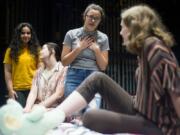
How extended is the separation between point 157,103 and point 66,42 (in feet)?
4.32

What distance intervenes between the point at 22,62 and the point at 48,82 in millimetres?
397

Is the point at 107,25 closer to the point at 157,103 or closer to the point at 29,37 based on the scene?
the point at 29,37

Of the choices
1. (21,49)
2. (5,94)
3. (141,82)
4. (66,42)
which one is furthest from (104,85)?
(5,94)

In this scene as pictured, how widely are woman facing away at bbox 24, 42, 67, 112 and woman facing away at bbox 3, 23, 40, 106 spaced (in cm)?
21

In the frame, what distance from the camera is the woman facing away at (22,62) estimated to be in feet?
11.8

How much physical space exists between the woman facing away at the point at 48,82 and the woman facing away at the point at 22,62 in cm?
21

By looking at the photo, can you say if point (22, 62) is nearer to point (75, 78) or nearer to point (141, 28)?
point (75, 78)

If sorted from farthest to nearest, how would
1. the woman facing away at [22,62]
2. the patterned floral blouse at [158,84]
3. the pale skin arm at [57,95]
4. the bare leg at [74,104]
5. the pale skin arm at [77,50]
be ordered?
the woman facing away at [22,62], the pale skin arm at [57,95], the pale skin arm at [77,50], the bare leg at [74,104], the patterned floral blouse at [158,84]

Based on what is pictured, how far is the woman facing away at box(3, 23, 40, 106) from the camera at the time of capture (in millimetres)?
3596

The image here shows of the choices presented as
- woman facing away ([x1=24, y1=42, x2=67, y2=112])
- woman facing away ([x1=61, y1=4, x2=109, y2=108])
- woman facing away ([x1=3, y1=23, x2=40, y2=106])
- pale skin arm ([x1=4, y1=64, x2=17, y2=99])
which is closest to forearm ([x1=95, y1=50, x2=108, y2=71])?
woman facing away ([x1=61, y1=4, x2=109, y2=108])

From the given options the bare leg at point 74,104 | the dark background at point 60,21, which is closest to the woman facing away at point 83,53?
the bare leg at point 74,104

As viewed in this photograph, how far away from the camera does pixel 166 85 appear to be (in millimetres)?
A: 1896

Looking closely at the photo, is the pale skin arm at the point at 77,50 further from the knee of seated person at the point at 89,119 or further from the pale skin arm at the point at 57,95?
the knee of seated person at the point at 89,119

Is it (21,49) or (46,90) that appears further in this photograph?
(21,49)
